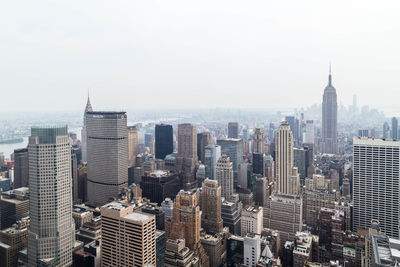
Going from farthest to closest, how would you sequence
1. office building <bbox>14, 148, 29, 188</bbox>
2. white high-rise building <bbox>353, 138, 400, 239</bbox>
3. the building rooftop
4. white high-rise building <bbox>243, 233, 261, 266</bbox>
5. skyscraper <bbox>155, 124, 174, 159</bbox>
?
skyscraper <bbox>155, 124, 174, 159</bbox> → office building <bbox>14, 148, 29, 188</bbox> → white high-rise building <bbox>353, 138, 400, 239</bbox> → white high-rise building <bbox>243, 233, 261, 266</bbox> → the building rooftop

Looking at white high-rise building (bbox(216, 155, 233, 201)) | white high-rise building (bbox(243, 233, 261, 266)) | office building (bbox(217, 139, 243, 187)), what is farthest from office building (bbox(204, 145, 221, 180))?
white high-rise building (bbox(243, 233, 261, 266))

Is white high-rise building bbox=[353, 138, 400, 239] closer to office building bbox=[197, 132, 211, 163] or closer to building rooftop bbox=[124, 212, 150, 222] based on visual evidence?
building rooftop bbox=[124, 212, 150, 222]

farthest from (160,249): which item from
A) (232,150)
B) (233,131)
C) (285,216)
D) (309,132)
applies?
(309,132)

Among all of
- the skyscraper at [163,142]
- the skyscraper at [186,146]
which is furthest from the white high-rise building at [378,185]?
the skyscraper at [163,142]

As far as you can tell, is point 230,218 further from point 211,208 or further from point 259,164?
point 259,164

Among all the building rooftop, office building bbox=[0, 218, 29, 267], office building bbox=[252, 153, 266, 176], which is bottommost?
office building bbox=[0, 218, 29, 267]

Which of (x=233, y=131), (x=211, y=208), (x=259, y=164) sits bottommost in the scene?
(x=211, y=208)
